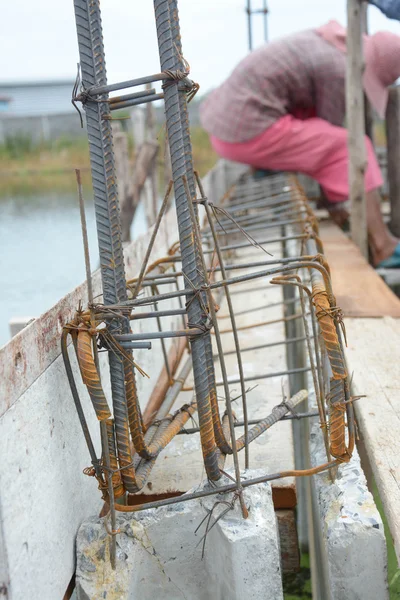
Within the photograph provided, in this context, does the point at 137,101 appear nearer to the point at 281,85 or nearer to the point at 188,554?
the point at 188,554

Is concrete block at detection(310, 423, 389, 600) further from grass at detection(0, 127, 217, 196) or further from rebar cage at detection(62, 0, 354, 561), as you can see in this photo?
grass at detection(0, 127, 217, 196)

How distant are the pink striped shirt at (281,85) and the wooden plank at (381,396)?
11.5 ft

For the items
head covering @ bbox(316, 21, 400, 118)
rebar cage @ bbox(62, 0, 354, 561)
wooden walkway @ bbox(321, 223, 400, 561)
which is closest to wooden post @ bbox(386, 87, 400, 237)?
head covering @ bbox(316, 21, 400, 118)

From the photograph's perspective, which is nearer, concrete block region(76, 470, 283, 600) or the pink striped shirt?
concrete block region(76, 470, 283, 600)

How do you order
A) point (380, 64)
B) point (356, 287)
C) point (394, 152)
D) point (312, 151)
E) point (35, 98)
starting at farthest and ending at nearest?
point (35, 98)
point (394, 152)
point (312, 151)
point (380, 64)
point (356, 287)

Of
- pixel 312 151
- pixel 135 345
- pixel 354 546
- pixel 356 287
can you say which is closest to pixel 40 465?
pixel 135 345

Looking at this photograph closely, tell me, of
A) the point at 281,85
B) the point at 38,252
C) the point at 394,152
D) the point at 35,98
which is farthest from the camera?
the point at 35,98

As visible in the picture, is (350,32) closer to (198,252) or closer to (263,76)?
(263,76)

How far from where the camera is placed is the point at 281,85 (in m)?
6.77

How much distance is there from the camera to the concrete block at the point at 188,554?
75.6 inches

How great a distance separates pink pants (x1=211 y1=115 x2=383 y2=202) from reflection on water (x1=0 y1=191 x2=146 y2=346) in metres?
2.41

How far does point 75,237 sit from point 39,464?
13.0 meters

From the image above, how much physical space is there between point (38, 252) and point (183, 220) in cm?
1163

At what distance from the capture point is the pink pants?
6570 millimetres
